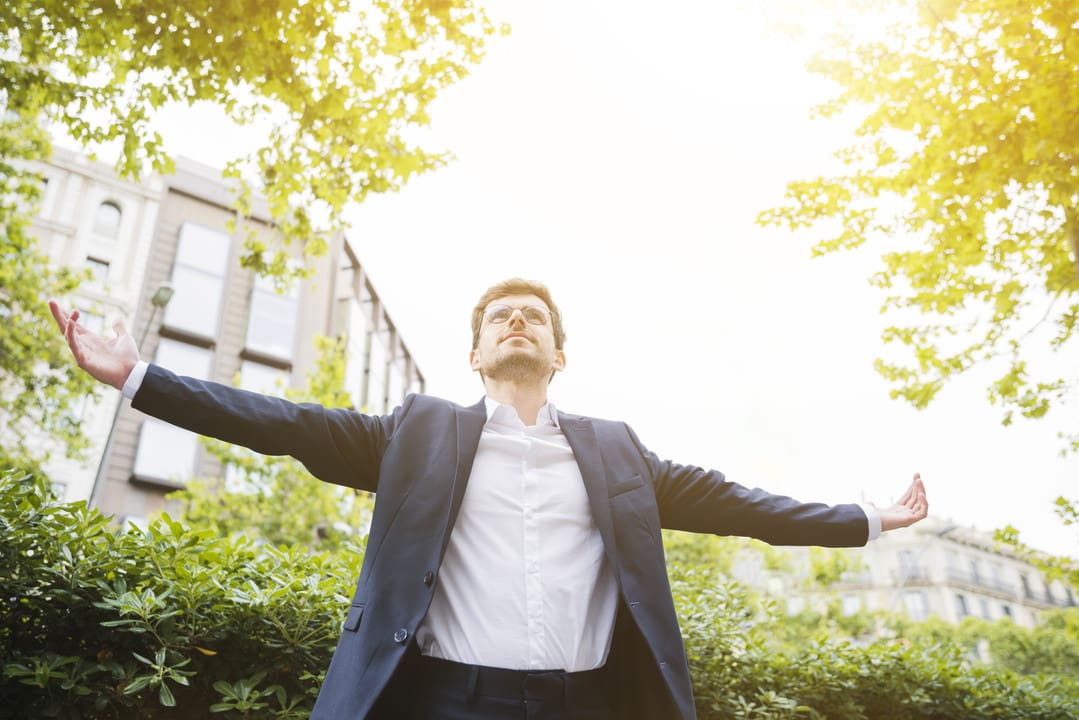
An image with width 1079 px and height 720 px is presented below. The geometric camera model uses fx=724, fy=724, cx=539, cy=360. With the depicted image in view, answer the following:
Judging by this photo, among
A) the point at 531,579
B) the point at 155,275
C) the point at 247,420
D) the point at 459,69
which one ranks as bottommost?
the point at 531,579

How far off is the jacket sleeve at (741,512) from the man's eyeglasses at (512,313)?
718mm

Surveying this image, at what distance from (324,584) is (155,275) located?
98.0ft

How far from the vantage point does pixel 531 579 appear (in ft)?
7.76

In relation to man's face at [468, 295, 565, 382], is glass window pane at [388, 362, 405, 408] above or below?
above

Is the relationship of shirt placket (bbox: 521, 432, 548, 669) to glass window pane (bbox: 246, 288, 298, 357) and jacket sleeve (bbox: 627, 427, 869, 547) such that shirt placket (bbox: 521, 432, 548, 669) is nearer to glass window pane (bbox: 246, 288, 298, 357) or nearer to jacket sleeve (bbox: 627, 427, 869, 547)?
jacket sleeve (bbox: 627, 427, 869, 547)

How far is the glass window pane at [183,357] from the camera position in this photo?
27781mm

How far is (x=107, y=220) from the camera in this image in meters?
31.4

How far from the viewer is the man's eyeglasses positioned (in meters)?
3.19

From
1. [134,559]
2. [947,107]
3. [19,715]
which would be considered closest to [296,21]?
[134,559]

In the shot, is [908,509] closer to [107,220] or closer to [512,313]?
[512,313]

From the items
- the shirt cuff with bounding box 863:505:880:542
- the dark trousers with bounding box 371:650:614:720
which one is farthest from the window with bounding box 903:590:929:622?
the dark trousers with bounding box 371:650:614:720

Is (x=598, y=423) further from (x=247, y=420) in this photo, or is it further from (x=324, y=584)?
(x=324, y=584)

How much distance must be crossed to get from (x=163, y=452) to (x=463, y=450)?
27468mm

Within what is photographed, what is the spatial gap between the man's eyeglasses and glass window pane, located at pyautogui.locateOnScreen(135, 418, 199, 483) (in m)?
25.8
